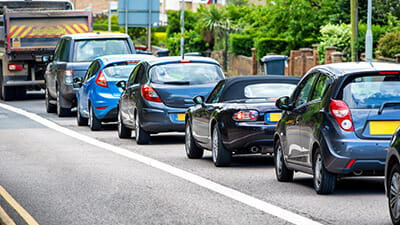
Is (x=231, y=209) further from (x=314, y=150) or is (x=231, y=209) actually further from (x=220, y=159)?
(x=220, y=159)

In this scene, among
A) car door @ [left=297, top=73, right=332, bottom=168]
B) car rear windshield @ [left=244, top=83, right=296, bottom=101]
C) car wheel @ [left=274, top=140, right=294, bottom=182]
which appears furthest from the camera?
car rear windshield @ [left=244, top=83, right=296, bottom=101]

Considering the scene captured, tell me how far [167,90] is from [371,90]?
8110 mm

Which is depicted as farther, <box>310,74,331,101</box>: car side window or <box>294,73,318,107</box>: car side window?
<box>294,73,318,107</box>: car side window

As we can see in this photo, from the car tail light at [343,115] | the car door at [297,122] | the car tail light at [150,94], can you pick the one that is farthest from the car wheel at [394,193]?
the car tail light at [150,94]

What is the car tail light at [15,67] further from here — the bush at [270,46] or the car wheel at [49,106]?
the bush at [270,46]

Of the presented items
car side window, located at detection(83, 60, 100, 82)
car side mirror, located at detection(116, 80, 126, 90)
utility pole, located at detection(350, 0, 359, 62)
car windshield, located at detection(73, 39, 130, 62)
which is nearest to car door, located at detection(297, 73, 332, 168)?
car side mirror, located at detection(116, 80, 126, 90)

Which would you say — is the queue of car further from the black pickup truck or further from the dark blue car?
the black pickup truck

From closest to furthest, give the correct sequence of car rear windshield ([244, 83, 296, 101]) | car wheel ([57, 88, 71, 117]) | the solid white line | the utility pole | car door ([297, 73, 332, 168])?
the solid white line < car door ([297, 73, 332, 168]) < car rear windshield ([244, 83, 296, 101]) < car wheel ([57, 88, 71, 117]) < the utility pole

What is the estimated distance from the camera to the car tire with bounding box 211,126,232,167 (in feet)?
49.1

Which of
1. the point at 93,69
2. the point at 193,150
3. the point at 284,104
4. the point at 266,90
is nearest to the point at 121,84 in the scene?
the point at 93,69

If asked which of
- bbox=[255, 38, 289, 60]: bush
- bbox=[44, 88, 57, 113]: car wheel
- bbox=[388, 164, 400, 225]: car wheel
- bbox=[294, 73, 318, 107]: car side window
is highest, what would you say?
bbox=[255, 38, 289, 60]: bush

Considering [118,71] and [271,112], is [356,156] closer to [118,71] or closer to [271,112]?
[271,112]

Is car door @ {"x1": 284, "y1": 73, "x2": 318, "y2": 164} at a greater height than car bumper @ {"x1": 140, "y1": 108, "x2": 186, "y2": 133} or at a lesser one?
greater

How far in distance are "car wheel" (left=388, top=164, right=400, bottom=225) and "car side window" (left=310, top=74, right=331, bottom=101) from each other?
2390 mm
